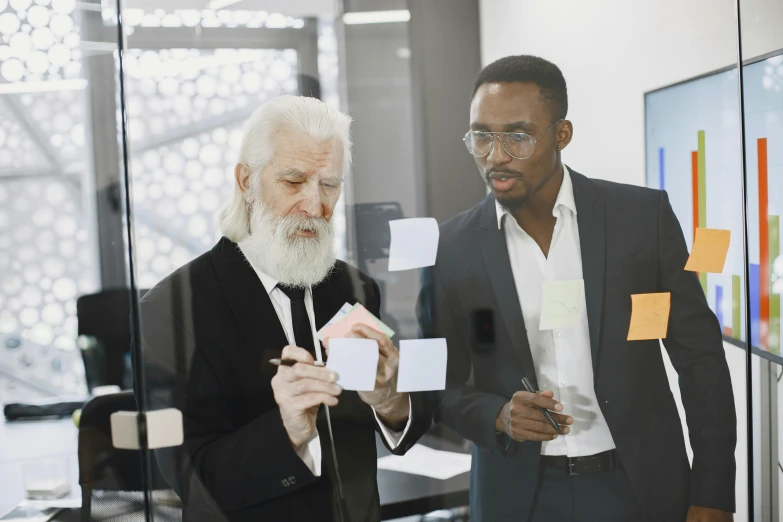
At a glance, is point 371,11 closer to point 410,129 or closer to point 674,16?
point 410,129

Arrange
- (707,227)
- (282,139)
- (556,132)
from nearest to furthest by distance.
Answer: (282,139) < (556,132) < (707,227)

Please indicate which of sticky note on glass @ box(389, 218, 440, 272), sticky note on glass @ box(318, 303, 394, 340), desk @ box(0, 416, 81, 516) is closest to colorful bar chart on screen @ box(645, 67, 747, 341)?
sticky note on glass @ box(389, 218, 440, 272)

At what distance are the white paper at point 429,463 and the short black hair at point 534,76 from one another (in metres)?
0.74

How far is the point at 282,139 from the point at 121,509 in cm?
81

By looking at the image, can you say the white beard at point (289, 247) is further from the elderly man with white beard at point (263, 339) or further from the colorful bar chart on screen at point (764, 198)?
the colorful bar chart on screen at point (764, 198)

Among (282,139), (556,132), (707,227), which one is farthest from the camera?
(707,227)

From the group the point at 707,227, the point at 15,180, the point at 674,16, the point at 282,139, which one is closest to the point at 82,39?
the point at 15,180

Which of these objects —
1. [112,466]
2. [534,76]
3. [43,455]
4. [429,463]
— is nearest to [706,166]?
[534,76]

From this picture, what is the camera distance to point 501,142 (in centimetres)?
145

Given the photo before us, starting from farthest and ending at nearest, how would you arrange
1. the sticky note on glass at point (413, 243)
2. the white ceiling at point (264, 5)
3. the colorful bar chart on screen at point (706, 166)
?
the colorful bar chart on screen at point (706, 166) < the sticky note on glass at point (413, 243) < the white ceiling at point (264, 5)

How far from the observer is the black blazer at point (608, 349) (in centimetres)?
147

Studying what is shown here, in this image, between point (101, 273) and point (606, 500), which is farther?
point (606, 500)

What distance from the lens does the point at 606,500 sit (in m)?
1.52

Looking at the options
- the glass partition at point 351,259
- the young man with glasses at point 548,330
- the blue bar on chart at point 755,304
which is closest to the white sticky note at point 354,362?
the glass partition at point 351,259
